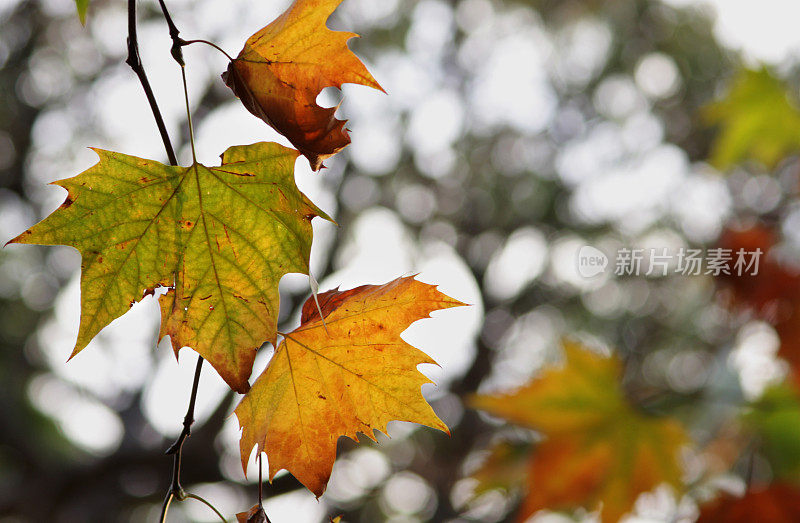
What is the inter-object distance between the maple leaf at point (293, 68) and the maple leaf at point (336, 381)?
0.11 meters

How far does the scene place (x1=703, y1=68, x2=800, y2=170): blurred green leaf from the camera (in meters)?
1.59

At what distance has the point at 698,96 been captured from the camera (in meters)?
3.10

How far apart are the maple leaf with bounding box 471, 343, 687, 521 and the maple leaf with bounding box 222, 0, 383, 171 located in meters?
0.86

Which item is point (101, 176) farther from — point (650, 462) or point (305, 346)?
point (650, 462)

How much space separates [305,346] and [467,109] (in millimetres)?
2682

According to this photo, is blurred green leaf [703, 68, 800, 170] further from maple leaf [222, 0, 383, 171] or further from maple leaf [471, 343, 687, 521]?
maple leaf [222, 0, 383, 171]

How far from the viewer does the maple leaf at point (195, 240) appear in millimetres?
309

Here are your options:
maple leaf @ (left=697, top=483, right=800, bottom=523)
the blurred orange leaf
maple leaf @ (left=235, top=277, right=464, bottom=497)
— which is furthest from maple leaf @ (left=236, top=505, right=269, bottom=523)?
the blurred orange leaf

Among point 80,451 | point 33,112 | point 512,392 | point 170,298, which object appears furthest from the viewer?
point 80,451

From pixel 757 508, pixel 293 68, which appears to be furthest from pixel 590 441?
pixel 293 68

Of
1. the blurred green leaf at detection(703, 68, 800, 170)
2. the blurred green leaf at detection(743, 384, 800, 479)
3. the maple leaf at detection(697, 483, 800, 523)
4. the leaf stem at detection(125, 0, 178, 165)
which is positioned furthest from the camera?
the blurred green leaf at detection(703, 68, 800, 170)

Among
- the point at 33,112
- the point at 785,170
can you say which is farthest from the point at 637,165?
the point at 33,112

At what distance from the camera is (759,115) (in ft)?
5.51

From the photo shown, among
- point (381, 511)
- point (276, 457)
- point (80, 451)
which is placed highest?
point (276, 457)
